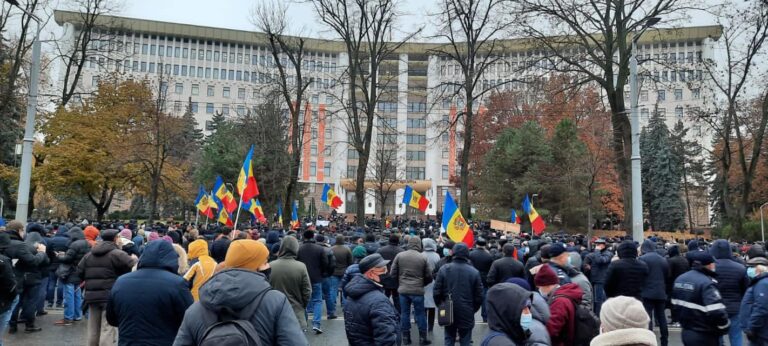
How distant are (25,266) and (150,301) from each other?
206 inches

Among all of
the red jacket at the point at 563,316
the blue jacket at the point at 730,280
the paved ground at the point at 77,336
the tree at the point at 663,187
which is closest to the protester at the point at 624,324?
the red jacket at the point at 563,316

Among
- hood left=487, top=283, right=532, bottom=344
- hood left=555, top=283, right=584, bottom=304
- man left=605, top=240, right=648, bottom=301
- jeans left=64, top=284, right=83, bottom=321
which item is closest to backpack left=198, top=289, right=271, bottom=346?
hood left=487, top=283, right=532, bottom=344

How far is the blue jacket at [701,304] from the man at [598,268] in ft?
13.8

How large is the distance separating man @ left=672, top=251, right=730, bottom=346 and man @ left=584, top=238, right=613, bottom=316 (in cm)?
420

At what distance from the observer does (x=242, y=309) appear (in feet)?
10.3

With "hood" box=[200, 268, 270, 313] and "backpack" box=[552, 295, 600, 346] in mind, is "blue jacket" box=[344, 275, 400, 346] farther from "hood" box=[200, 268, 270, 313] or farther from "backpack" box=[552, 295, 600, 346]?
"hood" box=[200, 268, 270, 313]

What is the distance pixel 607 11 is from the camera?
1914cm

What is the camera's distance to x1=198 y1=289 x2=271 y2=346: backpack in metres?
2.83

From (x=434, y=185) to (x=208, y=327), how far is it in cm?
7691

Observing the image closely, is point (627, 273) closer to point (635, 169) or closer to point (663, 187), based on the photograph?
point (635, 169)

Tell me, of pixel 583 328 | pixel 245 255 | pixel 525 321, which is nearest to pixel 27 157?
pixel 245 255

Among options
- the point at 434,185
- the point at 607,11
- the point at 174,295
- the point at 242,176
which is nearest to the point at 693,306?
the point at 174,295

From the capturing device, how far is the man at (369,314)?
187 inches

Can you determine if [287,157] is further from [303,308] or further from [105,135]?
[303,308]
